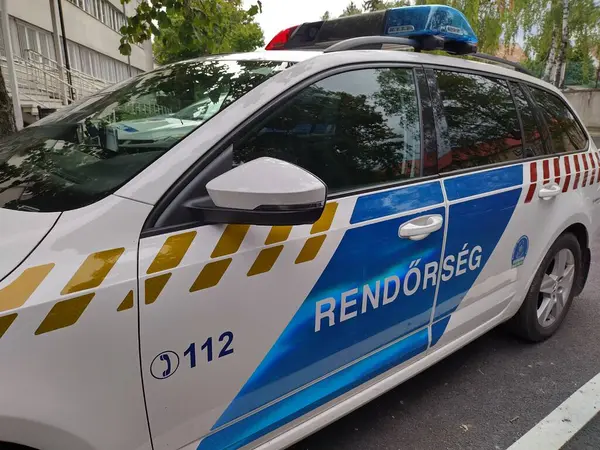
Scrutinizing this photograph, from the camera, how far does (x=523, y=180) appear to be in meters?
2.55

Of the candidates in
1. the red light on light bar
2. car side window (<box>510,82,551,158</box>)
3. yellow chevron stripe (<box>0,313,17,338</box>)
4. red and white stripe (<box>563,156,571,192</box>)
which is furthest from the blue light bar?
yellow chevron stripe (<box>0,313,17,338</box>)

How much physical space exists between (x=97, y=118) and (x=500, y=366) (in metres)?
2.53

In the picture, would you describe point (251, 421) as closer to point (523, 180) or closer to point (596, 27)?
point (523, 180)

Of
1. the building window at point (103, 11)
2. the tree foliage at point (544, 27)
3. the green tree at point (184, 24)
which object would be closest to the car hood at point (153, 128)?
the green tree at point (184, 24)

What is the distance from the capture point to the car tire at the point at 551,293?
291 centimetres

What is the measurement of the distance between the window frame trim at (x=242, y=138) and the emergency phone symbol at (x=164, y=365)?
13.4 inches

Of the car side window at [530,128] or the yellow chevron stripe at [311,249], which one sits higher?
the car side window at [530,128]

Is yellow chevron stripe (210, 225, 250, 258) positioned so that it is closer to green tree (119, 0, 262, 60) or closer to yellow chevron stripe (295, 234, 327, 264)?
yellow chevron stripe (295, 234, 327, 264)

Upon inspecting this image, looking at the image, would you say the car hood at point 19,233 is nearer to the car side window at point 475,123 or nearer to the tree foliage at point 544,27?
the car side window at point 475,123

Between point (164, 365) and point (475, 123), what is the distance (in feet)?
6.10

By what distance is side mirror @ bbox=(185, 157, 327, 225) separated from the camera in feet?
4.38

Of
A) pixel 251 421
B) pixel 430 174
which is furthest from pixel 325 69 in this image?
pixel 251 421

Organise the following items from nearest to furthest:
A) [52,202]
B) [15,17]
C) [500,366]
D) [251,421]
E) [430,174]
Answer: [52,202] < [251,421] < [430,174] < [500,366] < [15,17]

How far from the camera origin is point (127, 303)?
127 centimetres
